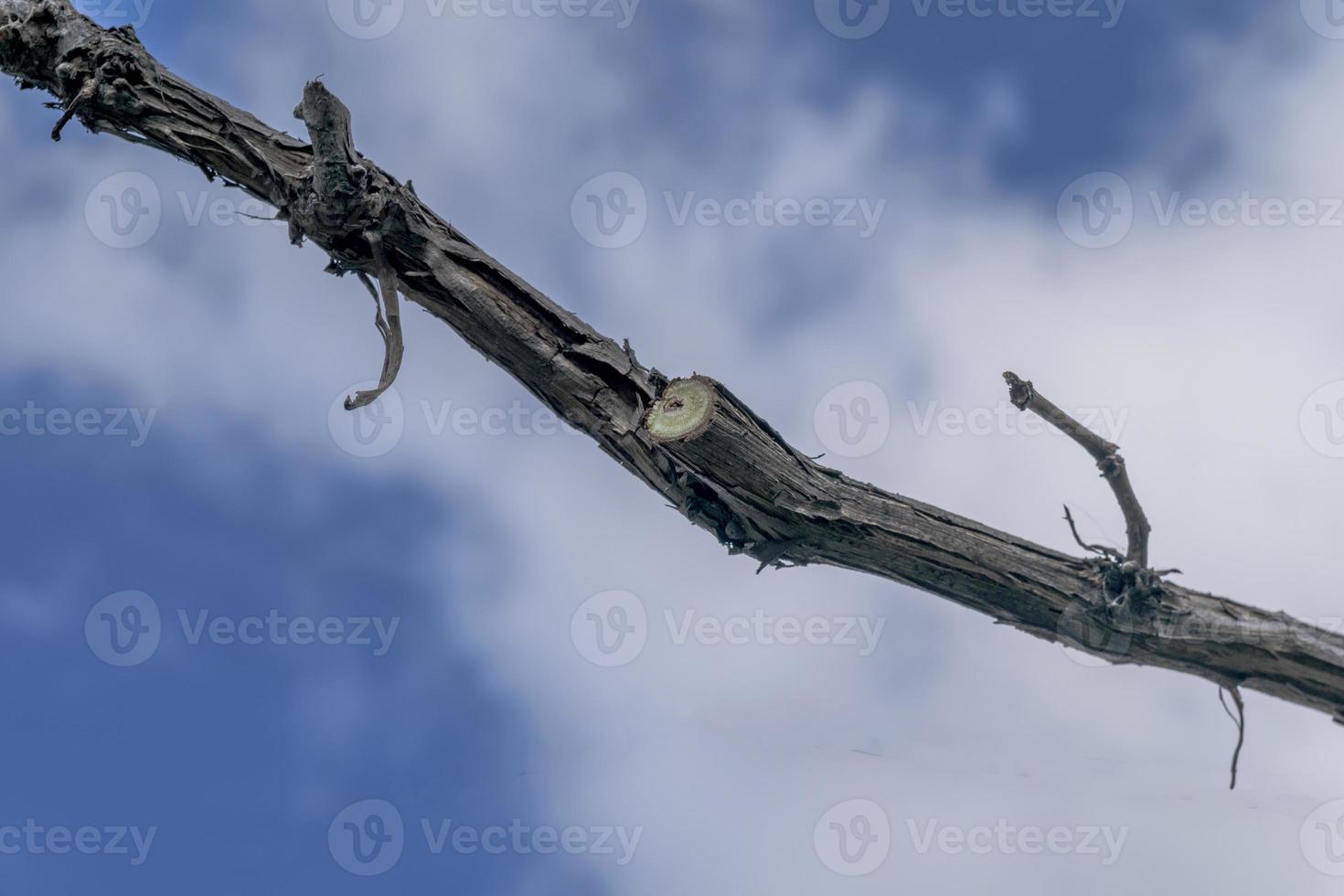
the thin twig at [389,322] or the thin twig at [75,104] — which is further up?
the thin twig at [75,104]

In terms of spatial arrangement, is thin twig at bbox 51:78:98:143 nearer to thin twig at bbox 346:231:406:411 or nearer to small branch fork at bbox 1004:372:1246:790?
thin twig at bbox 346:231:406:411

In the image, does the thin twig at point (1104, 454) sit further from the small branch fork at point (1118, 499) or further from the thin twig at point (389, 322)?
the thin twig at point (389, 322)

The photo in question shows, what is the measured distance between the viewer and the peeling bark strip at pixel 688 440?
15.4ft

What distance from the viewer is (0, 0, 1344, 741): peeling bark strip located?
4.68m

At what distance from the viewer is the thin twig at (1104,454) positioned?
15.5ft

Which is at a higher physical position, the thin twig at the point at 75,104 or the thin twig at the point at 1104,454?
the thin twig at the point at 75,104

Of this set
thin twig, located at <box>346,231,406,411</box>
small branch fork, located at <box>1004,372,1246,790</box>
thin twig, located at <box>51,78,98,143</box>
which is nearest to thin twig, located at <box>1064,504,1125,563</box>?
small branch fork, located at <box>1004,372,1246,790</box>

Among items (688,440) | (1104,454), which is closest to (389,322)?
(688,440)

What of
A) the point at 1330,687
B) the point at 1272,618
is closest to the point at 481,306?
the point at 1272,618

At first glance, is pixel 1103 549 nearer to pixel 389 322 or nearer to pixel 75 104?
pixel 389 322

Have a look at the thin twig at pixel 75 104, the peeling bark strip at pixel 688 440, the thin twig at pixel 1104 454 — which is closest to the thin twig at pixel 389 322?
the peeling bark strip at pixel 688 440

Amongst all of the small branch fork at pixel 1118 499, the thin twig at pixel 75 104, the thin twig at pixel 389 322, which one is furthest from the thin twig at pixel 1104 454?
the thin twig at pixel 75 104

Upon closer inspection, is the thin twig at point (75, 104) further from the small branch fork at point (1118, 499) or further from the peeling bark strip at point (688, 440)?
the small branch fork at point (1118, 499)

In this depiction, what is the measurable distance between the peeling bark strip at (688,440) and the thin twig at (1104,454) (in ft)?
0.57
